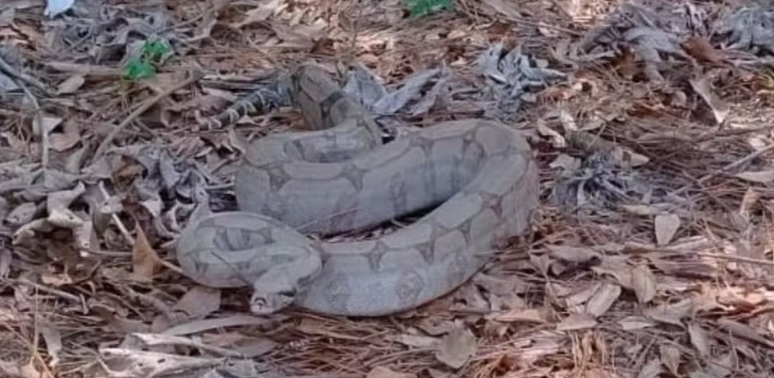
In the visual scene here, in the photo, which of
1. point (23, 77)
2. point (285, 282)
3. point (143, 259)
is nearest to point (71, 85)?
point (23, 77)

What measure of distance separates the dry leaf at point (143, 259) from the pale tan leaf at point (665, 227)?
1691 mm

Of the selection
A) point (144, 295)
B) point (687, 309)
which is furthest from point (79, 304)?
point (687, 309)

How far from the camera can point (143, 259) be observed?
13.7 ft

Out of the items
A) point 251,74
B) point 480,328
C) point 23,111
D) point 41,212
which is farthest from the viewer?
point 251,74

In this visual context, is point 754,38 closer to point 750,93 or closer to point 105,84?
point 750,93

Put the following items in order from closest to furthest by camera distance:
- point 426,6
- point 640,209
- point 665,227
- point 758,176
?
point 665,227 → point 640,209 → point 758,176 → point 426,6

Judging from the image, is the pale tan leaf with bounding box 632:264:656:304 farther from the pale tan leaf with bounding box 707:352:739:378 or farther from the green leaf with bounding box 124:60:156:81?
the green leaf with bounding box 124:60:156:81

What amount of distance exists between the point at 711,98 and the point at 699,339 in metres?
1.65

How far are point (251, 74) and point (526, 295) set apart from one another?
1.91m

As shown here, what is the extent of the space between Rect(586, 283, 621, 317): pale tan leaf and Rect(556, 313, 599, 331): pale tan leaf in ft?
0.11

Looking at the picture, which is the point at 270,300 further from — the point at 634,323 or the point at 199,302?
Result: the point at 634,323

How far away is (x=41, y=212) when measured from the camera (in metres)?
4.34

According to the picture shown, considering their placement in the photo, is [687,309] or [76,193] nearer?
[687,309]

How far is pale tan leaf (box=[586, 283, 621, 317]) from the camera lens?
13.1ft
